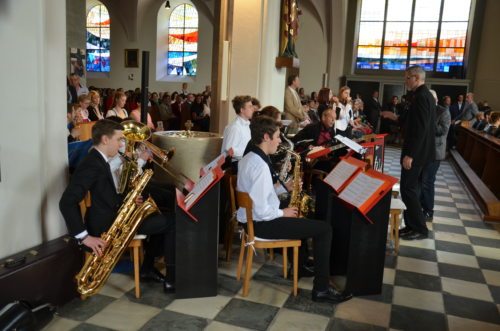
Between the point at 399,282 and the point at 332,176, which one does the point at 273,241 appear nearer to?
the point at 332,176

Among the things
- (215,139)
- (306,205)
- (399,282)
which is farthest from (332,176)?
(215,139)

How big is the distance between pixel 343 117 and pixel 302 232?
17.0ft

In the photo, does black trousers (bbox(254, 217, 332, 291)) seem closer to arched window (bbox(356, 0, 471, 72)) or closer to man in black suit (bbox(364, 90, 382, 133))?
man in black suit (bbox(364, 90, 382, 133))

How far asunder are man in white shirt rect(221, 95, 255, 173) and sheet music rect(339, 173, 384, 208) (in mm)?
1691

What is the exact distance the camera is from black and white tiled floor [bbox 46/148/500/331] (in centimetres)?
305

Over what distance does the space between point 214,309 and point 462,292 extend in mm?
2026

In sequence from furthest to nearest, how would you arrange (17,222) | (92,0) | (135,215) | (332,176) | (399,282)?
(92,0)
(399,282)
(332,176)
(135,215)
(17,222)

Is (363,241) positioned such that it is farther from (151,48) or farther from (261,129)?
(151,48)

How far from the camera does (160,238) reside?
362cm

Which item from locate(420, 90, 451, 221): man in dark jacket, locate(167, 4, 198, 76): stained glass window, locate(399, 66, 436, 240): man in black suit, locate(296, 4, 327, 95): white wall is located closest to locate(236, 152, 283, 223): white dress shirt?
locate(399, 66, 436, 240): man in black suit

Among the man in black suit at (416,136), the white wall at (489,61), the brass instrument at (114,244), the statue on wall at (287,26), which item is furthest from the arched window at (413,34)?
the brass instrument at (114,244)

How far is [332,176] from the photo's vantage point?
11.8ft

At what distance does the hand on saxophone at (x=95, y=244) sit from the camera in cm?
298

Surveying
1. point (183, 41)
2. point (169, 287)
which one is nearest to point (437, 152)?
point (169, 287)
